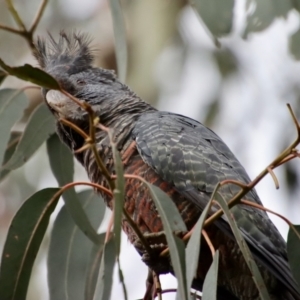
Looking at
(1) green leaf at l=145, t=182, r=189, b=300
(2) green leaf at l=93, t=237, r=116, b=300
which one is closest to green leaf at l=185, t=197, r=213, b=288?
(1) green leaf at l=145, t=182, r=189, b=300

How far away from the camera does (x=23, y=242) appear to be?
2.30m

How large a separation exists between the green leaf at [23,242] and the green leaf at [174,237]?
43cm

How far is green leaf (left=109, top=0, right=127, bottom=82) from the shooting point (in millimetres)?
2583

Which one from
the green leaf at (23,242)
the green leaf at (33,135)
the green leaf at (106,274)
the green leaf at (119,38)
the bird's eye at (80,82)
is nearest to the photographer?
the green leaf at (106,274)

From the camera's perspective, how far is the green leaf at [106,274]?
2129 millimetres

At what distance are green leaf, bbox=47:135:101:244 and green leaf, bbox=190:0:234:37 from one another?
89 cm

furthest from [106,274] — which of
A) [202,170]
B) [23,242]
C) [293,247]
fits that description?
[202,170]

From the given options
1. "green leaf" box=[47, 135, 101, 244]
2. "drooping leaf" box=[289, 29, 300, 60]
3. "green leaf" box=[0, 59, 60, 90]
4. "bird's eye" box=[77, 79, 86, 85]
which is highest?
"drooping leaf" box=[289, 29, 300, 60]

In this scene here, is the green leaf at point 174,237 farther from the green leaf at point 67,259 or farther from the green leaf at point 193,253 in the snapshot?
the green leaf at point 67,259

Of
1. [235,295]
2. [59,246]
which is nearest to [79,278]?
[59,246]

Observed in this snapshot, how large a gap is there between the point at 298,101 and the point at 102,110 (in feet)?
7.09

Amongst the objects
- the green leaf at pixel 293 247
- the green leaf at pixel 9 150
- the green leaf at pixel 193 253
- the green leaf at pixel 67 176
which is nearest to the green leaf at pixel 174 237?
the green leaf at pixel 193 253

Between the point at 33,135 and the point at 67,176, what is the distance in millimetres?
246

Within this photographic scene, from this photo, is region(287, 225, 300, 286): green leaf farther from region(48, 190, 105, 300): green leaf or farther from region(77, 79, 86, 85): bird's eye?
region(77, 79, 86, 85): bird's eye
